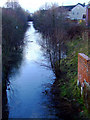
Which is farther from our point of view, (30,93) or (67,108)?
(30,93)

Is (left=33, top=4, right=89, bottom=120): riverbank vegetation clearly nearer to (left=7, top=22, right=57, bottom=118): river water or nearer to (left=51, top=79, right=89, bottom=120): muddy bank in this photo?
(left=51, top=79, right=89, bottom=120): muddy bank

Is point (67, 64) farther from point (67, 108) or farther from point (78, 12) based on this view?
point (78, 12)

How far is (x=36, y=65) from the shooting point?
13492 mm

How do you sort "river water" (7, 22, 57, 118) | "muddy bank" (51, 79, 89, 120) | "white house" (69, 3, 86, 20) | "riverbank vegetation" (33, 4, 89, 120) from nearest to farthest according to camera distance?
1. "muddy bank" (51, 79, 89, 120)
2. "riverbank vegetation" (33, 4, 89, 120)
3. "river water" (7, 22, 57, 118)
4. "white house" (69, 3, 86, 20)

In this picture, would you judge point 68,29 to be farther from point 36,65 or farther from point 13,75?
point 13,75

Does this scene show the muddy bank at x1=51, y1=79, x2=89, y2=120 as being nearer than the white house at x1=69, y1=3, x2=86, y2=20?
Yes

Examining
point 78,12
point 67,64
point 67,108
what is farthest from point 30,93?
point 78,12

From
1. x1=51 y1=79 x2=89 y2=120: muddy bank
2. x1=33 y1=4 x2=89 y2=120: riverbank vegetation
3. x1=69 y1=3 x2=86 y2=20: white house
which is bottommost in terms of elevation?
x1=51 y1=79 x2=89 y2=120: muddy bank

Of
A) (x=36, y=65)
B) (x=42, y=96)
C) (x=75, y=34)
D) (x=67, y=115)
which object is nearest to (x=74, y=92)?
(x=67, y=115)

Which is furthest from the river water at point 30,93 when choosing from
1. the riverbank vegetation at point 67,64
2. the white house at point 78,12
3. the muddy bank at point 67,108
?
the white house at point 78,12

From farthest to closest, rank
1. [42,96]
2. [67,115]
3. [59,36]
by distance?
[59,36] → [42,96] → [67,115]

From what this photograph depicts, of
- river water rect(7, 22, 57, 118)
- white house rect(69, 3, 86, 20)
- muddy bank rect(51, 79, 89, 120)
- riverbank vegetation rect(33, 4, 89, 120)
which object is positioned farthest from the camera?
white house rect(69, 3, 86, 20)

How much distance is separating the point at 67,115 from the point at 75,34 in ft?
40.3

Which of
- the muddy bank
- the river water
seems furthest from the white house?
the muddy bank
